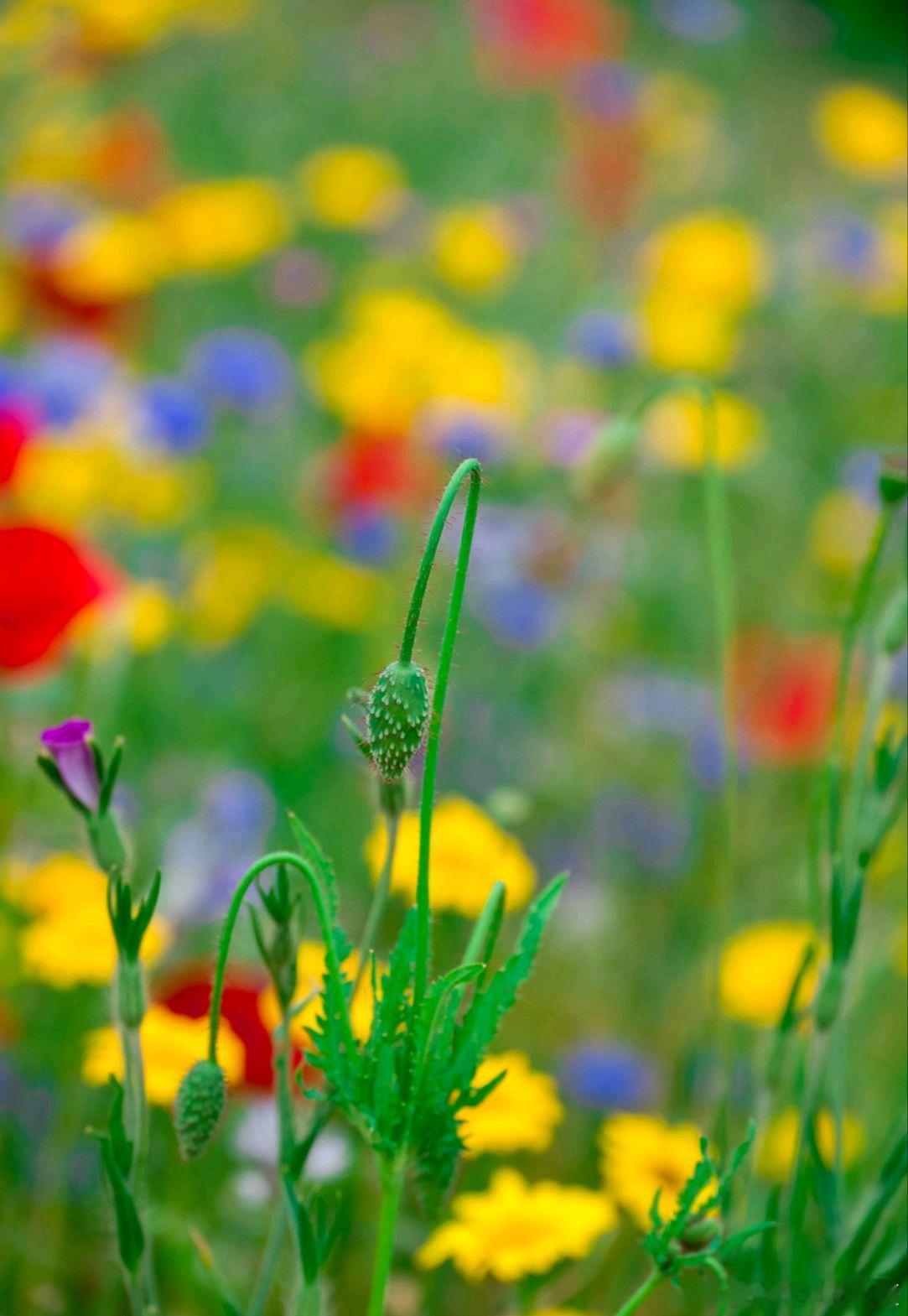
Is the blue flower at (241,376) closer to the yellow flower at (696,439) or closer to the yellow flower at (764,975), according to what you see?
the yellow flower at (696,439)

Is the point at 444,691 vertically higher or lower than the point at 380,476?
higher

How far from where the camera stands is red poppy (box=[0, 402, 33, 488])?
1249 millimetres

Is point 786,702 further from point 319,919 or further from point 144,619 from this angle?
point 319,919

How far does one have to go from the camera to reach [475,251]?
91.6 inches

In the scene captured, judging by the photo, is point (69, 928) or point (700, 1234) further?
point (69, 928)

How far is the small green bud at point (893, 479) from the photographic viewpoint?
2.26 feet

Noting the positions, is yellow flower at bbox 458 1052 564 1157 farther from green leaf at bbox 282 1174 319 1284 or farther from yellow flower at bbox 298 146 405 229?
yellow flower at bbox 298 146 405 229

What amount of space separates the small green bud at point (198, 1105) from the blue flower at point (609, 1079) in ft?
1.82

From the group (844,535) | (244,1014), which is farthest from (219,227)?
(244,1014)

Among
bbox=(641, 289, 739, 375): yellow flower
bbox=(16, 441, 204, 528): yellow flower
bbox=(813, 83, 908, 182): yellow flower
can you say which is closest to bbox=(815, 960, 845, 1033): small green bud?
Answer: bbox=(16, 441, 204, 528): yellow flower

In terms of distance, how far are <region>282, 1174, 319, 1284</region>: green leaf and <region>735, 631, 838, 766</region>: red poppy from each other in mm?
956

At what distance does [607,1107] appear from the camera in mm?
1078

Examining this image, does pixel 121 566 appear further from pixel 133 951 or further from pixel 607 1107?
pixel 133 951

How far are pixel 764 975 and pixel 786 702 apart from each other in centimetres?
55
